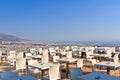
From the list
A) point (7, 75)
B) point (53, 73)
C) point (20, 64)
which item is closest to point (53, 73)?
point (53, 73)

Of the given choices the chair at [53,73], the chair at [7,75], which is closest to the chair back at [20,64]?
the chair at [53,73]

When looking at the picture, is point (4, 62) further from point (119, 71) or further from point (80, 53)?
point (119, 71)

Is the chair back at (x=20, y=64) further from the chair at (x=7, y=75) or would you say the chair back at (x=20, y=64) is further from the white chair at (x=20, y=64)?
the chair at (x=7, y=75)

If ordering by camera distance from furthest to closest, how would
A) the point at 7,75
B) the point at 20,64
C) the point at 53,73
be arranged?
the point at 20,64 < the point at 53,73 < the point at 7,75

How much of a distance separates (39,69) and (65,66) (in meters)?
1.97

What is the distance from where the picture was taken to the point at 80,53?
42.7 ft

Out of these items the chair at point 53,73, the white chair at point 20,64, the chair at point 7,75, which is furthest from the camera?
the white chair at point 20,64

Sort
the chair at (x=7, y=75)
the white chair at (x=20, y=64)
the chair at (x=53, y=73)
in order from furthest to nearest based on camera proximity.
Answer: the white chair at (x=20, y=64) < the chair at (x=53, y=73) < the chair at (x=7, y=75)

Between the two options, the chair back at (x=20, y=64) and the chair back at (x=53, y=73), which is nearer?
the chair back at (x=53, y=73)

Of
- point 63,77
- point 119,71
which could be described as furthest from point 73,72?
point 119,71

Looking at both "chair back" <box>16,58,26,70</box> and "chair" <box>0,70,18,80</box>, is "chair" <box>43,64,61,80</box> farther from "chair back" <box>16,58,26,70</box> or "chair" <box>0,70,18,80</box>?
"chair back" <box>16,58,26,70</box>

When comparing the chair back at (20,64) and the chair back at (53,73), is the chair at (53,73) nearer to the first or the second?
the chair back at (53,73)

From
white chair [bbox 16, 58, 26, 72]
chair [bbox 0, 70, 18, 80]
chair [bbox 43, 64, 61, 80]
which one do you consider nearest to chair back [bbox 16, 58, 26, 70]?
white chair [bbox 16, 58, 26, 72]

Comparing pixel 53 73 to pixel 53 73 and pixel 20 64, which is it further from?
pixel 20 64
